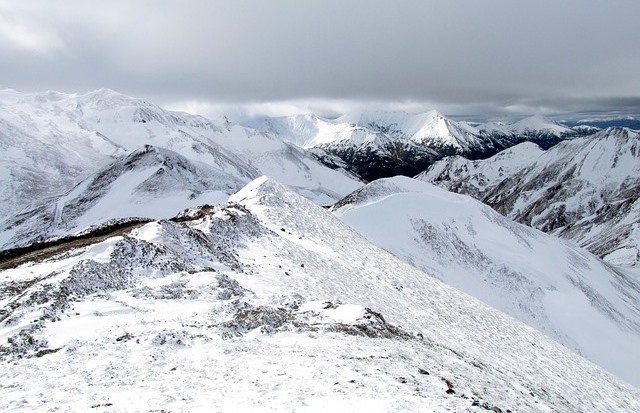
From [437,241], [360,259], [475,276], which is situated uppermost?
[360,259]

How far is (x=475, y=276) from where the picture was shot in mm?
56375

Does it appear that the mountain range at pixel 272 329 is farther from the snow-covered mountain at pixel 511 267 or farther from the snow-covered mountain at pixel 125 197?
the snow-covered mountain at pixel 125 197

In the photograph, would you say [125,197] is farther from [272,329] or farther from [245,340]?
[245,340]

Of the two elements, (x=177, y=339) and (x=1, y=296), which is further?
(x=1, y=296)

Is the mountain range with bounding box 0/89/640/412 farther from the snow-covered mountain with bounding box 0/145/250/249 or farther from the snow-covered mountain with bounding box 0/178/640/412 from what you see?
the snow-covered mountain with bounding box 0/145/250/249

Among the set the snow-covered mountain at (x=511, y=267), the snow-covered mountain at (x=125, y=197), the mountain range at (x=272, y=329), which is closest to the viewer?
the mountain range at (x=272, y=329)

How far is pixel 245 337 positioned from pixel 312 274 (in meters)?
11.9

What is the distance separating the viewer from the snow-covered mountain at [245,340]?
34.9 ft

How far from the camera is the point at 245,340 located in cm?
1494

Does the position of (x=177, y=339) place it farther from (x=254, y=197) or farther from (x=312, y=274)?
(x=254, y=197)

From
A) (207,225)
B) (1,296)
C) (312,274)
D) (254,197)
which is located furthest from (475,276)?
(1,296)

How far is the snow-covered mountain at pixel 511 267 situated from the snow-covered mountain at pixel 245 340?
917 inches

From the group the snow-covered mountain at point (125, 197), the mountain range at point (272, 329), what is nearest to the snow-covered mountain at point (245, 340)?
the mountain range at point (272, 329)

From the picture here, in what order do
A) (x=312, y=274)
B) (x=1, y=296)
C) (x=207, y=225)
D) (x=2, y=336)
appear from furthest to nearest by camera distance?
(x=207, y=225), (x=312, y=274), (x=1, y=296), (x=2, y=336)
